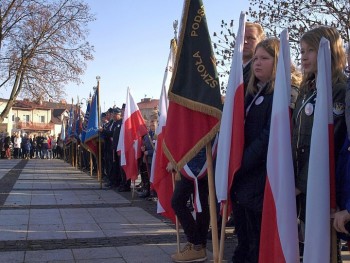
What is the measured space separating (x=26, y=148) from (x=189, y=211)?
37960mm

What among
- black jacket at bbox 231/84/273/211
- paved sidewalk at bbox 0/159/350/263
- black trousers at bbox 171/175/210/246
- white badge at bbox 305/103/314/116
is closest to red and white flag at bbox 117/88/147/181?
paved sidewalk at bbox 0/159/350/263

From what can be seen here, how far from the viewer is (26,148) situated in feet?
135

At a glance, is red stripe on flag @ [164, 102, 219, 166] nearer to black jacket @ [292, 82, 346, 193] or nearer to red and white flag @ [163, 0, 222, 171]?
red and white flag @ [163, 0, 222, 171]

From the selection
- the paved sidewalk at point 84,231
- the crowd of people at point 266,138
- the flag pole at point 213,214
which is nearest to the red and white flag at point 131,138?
the paved sidewalk at point 84,231

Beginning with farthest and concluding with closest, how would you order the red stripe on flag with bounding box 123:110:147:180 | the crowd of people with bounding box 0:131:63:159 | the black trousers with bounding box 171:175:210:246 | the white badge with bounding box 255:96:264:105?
the crowd of people with bounding box 0:131:63:159 → the red stripe on flag with bounding box 123:110:147:180 → the black trousers with bounding box 171:175:210:246 → the white badge with bounding box 255:96:264:105

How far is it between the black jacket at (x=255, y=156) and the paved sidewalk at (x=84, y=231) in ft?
5.68

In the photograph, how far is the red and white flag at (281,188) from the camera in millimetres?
3084

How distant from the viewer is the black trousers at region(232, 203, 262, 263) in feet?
12.9

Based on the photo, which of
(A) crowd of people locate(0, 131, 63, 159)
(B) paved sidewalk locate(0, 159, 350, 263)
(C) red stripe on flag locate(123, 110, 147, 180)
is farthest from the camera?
(A) crowd of people locate(0, 131, 63, 159)

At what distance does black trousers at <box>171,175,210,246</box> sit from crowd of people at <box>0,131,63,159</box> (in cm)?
3475

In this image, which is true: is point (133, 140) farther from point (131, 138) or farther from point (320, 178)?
point (320, 178)

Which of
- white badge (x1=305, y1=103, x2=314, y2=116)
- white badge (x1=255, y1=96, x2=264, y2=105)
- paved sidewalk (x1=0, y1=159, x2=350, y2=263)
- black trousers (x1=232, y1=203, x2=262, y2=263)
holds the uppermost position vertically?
white badge (x1=255, y1=96, x2=264, y2=105)

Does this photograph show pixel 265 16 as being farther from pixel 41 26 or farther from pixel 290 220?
pixel 41 26

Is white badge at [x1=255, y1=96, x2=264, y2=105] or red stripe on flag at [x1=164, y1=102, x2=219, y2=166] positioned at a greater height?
white badge at [x1=255, y1=96, x2=264, y2=105]
